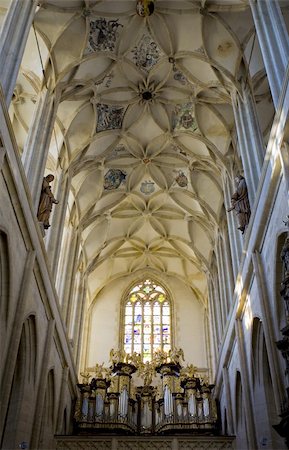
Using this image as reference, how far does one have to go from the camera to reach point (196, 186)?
23.9 m

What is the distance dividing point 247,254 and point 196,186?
9.58 m

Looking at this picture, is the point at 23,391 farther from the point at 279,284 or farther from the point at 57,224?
the point at 279,284

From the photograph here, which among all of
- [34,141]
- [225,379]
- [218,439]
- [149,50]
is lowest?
[218,439]

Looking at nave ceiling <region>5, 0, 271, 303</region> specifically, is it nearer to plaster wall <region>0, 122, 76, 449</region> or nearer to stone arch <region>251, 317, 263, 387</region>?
plaster wall <region>0, 122, 76, 449</region>

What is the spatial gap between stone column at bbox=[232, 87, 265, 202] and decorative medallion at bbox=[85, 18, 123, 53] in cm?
471

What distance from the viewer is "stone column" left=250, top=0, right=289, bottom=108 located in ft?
39.7

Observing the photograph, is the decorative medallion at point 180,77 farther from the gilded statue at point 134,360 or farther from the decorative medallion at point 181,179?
Result: the gilded statue at point 134,360

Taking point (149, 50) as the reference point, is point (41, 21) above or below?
below

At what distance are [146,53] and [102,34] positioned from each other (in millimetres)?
1884

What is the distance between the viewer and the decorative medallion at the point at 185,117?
21.2 m

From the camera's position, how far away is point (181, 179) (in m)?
24.2

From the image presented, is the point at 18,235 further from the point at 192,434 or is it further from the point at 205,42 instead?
the point at 192,434

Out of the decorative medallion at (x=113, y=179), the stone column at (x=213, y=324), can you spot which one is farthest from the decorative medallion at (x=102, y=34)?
the stone column at (x=213, y=324)

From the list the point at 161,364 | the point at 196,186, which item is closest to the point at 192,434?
the point at 161,364
